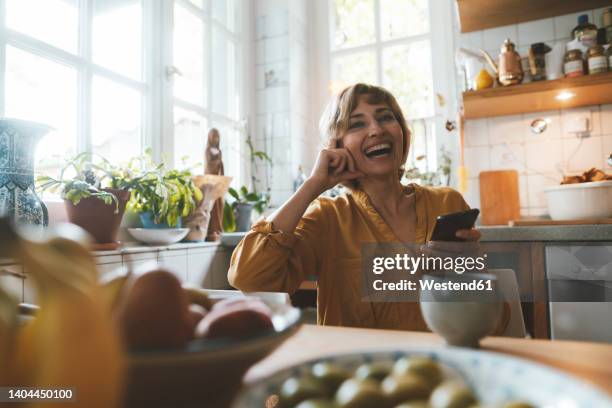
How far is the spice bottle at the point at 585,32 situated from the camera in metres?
1.93

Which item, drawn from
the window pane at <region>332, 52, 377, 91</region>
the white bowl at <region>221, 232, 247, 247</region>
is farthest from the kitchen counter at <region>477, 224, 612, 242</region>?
the window pane at <region>332, 52, 377, 91</region>

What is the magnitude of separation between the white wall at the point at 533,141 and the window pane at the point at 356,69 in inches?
25.0

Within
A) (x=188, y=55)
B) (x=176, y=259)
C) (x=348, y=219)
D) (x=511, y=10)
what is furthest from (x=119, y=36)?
(x=511, y=10)

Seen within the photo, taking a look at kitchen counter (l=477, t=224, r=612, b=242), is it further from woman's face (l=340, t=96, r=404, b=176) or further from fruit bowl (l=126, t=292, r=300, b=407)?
fruit bowl (l=126, t=292, r=300, b=407)

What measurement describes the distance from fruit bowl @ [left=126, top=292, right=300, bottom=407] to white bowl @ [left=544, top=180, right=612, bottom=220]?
5.83ft

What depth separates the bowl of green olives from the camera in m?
0.29

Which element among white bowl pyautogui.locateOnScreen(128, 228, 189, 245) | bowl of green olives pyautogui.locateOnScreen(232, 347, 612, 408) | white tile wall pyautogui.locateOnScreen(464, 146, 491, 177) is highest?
white tile wall pyautogui.locateOnScreen(464, 146, 491, 177)

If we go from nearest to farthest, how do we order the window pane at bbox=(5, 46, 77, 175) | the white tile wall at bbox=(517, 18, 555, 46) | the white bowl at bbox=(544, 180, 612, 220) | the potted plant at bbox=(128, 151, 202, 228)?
the window pane at bbox=(5, 46, 77, 175) → the potted plant at bbox=(128, 151, 202, 228) → the white bowl at bbox=(544, 180, 612, 220) → the white tile wall at bbox=(517, 18, 555, 46)

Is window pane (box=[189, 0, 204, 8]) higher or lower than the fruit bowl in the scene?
higher

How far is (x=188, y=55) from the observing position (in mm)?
2303

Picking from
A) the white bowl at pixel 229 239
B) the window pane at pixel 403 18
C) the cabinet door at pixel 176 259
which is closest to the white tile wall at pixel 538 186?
the window pane at pixel 403 18

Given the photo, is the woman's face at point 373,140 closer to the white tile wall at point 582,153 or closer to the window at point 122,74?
the window at point 122,74

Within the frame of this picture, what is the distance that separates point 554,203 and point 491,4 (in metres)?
0.98

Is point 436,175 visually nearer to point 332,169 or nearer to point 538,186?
point 538,186
